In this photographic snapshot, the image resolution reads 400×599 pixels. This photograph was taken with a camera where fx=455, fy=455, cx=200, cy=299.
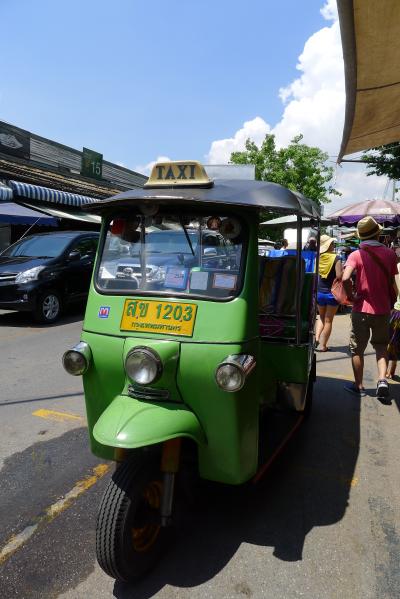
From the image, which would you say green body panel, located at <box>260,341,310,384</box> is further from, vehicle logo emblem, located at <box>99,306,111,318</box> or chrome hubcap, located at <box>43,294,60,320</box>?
chrome hubcap, located at <box>43,294,60,320</box>

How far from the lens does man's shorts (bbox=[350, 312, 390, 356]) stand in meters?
4.86

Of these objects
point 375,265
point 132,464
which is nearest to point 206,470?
point 132,464

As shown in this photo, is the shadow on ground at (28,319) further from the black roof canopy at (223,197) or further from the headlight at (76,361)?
the black roof canopy at (223,197)

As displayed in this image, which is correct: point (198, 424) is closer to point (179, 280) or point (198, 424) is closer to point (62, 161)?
point (179, 280)

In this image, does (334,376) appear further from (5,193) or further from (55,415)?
(5,193)

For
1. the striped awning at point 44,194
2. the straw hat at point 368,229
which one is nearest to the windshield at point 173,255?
the straw hat at point 368,229

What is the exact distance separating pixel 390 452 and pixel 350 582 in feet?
5.55

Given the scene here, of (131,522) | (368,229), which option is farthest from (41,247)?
(131,522)

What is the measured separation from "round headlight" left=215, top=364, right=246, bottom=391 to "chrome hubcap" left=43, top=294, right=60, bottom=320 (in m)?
7.21

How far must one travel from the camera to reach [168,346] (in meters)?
2.53

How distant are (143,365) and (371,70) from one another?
11.4 feet

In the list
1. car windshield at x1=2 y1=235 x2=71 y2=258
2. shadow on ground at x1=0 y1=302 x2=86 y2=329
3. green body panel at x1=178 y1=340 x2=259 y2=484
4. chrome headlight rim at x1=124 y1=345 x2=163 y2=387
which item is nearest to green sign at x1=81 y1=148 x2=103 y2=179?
car windshield at x1=2 y1=235 x2=71 y2=258

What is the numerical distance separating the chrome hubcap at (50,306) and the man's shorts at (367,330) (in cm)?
613

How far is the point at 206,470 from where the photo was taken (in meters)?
2.61
